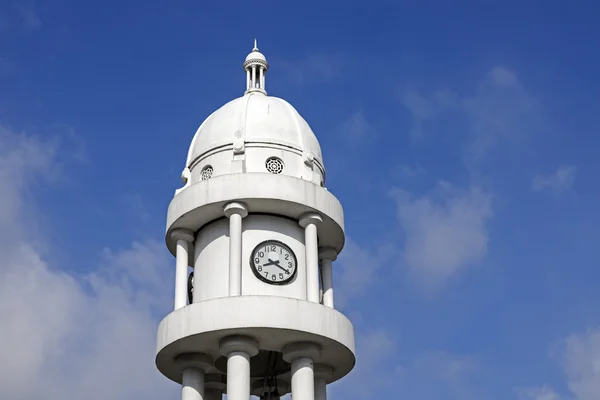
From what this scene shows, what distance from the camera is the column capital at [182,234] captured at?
3916cm

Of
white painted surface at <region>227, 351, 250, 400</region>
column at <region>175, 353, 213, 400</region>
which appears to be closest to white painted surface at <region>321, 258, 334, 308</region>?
white painted surface at <region>227, 351, 250, 400</region>

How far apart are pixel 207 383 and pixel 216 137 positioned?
1049 cm

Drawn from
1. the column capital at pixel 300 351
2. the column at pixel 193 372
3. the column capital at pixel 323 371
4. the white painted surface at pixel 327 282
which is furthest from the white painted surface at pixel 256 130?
the column at pixel 193 372

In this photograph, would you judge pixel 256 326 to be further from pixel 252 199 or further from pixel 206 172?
pixel 206 172

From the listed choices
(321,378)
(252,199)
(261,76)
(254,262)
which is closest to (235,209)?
(252,199)

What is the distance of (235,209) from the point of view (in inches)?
1465

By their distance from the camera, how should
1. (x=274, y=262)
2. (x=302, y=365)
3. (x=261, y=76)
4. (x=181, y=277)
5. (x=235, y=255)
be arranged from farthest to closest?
1. (x=261, y=76)
2. (x=181, y=277)
3. (x=274, y=262)
4. (x=235, y=255)
5. (x=302, y=365)

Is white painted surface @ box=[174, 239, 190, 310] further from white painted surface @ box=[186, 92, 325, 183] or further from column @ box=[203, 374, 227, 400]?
white painted surface @ box=[186, 92, 325, 183]

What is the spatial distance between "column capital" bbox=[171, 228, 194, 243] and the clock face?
359 centimetres

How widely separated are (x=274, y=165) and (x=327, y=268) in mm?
5073

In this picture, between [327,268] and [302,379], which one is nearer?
[302,379]

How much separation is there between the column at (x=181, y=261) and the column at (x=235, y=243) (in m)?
2.65

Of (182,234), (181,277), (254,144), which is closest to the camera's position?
(181,277)

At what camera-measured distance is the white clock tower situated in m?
34.8
